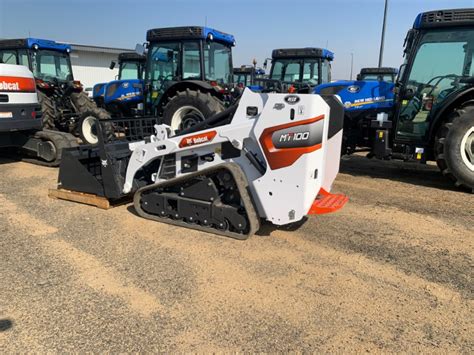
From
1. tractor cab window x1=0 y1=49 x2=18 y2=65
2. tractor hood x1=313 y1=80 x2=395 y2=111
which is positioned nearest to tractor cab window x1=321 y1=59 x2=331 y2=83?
tractor hood x1=313 y1=80 x2=395 y2=111

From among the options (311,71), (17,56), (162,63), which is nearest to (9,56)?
(17,56)

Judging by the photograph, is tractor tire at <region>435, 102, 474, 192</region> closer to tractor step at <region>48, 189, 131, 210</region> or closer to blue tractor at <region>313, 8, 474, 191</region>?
blue tractor at <region>313, 8, 474, 191</region>

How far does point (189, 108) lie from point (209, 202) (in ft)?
11.2

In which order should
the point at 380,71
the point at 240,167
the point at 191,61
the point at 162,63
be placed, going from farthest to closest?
the point at 380,71
the point at 162,63
the point at 191,61
the point at 240,167

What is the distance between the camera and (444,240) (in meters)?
3.91

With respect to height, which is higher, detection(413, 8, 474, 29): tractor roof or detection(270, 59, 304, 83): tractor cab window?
detection(413, 8, 474, 29): tractor roof

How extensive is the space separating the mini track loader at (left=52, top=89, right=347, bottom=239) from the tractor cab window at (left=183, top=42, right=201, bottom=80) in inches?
133

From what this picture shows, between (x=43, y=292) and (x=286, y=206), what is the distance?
2.07m

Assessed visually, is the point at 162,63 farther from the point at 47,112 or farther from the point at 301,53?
the point at 301,53

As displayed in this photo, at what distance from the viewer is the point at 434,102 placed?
587cm

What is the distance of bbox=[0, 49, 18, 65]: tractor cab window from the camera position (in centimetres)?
977

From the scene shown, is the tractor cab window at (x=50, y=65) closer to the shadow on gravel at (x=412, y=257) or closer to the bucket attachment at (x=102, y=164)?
the bucket attachment at (x=102, y=164)

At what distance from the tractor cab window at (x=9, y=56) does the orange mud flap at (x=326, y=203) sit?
9.12 m

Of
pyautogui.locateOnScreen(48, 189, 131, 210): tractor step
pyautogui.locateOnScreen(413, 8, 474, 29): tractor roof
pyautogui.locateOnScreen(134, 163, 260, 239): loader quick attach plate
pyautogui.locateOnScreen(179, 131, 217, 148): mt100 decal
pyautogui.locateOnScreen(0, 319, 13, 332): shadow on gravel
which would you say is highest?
pyautogui.locateOnScreen(413, 8, 474, 29): tractor roof
